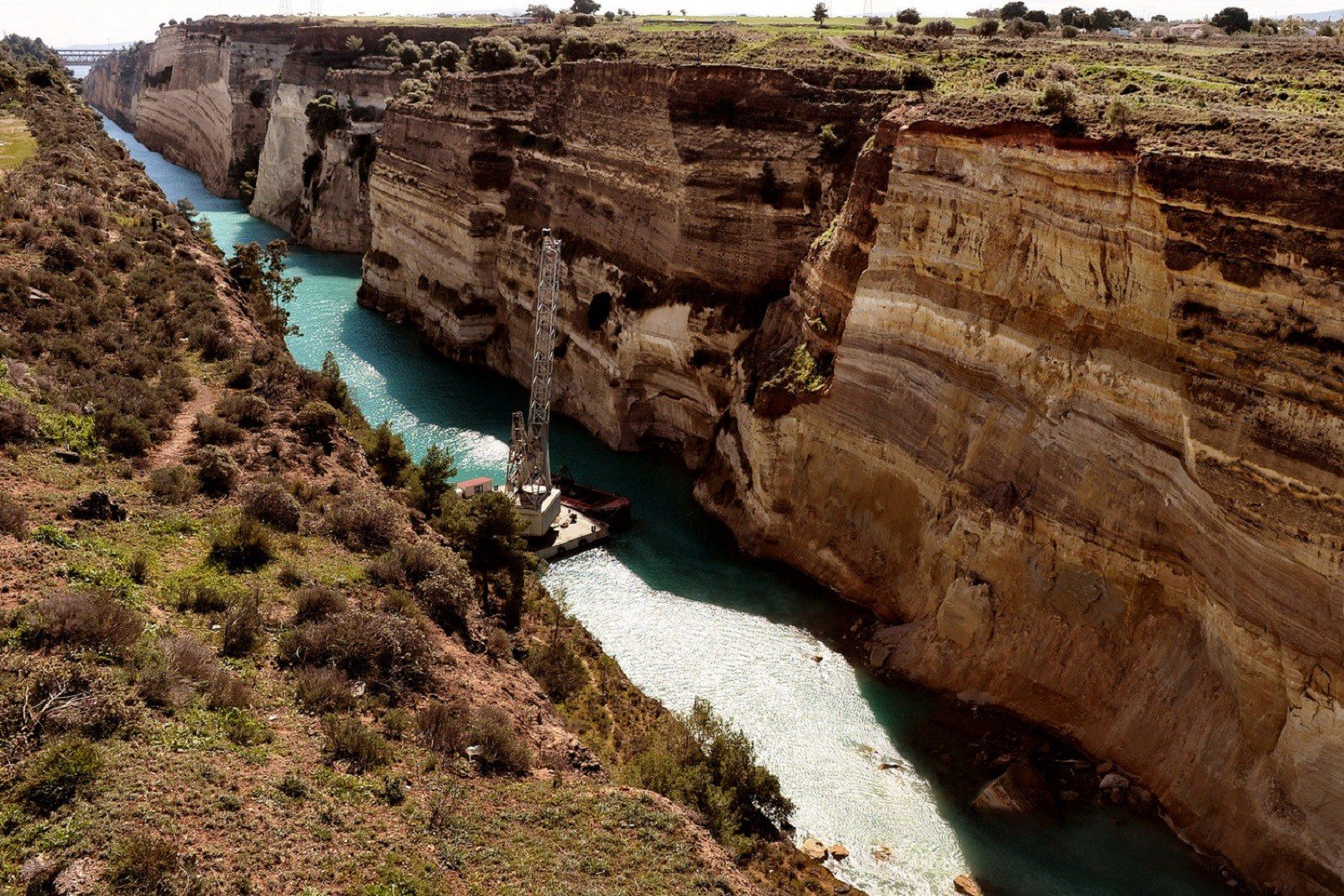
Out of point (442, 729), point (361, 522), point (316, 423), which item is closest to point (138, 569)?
point (361, 522)

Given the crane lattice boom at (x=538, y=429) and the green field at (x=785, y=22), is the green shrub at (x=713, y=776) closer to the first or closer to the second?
the crane lattice boom at (x=538, y=429)

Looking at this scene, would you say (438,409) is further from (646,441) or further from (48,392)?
(48,392)

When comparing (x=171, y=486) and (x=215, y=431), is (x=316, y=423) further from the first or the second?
(x=171, y=486)

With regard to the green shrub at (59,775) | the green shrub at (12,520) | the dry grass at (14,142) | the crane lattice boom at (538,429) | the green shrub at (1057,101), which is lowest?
the crane lattice boom at (538,429)

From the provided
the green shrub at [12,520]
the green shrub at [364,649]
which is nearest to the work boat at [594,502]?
the green shrub at [364,649]

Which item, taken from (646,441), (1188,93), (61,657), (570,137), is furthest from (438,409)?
(61,657)
